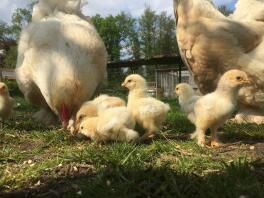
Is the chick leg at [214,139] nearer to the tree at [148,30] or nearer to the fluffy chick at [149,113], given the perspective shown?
the fluffy chick at [149,113]

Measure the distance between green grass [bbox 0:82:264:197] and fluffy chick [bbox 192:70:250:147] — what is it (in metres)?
0.21

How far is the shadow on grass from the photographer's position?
2150 mm

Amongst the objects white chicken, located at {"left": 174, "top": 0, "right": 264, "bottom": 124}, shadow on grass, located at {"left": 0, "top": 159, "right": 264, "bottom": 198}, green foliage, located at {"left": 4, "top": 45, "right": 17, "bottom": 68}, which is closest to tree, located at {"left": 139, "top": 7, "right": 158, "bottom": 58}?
green foliage, located at {"left": 4, "top": 45, "right": 17, "bottom": 68}

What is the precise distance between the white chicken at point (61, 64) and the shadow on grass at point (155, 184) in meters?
1.78

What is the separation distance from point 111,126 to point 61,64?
104 centimetres

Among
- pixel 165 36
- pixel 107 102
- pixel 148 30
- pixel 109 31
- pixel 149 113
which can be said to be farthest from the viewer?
pixel 109 31

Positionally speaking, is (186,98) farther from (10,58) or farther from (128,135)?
(10,58)

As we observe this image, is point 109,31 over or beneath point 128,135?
over

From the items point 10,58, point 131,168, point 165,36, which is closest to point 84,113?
point 131,168

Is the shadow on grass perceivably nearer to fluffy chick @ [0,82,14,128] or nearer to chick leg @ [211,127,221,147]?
chick leg @ [211,127,221,147]

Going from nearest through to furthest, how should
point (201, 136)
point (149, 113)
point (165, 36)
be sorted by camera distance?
point (201, 136), point (149, 113), point (165, 36)

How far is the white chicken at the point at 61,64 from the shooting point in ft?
14.2

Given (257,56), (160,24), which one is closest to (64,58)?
(257,56)

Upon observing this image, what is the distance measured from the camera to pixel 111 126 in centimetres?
378
